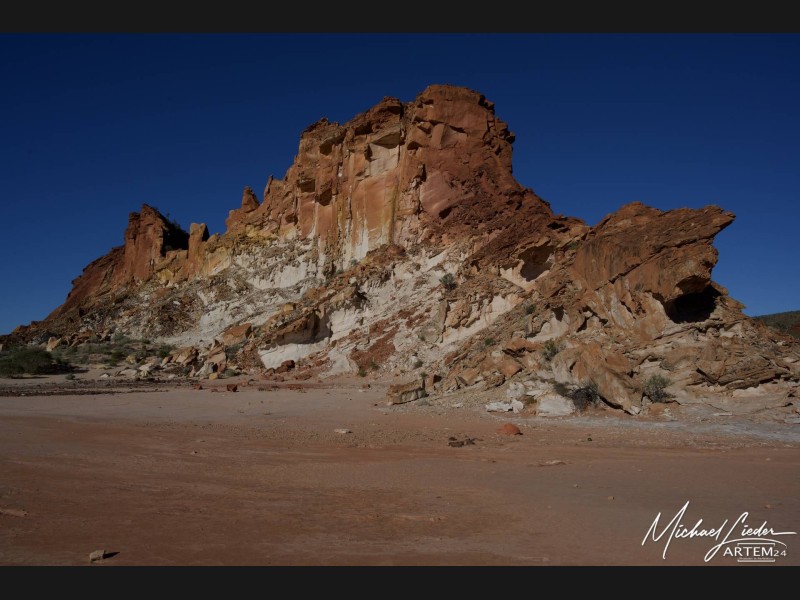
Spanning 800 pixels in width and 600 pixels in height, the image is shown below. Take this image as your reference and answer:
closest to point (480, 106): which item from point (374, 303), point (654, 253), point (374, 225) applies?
point (374, 225)

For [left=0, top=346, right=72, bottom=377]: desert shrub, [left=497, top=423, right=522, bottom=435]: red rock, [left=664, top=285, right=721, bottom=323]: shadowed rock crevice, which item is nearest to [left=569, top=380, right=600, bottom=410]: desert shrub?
[left=497, top=423, right=522, bottom=435]: red rock

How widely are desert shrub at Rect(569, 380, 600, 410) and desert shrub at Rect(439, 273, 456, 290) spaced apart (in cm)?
1739

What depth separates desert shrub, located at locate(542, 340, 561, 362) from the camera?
630 inches

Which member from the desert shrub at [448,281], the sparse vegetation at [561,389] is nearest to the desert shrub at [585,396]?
the sparse vegetation at [561,389]

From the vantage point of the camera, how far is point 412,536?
5.07 metres

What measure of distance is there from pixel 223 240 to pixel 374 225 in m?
21.6

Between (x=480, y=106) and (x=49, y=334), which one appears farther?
(x=49, y=334)

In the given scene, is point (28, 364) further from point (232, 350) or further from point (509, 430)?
point (509, 430)

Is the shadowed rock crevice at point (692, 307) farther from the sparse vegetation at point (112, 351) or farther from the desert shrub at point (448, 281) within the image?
the sparse vegetation at point (112, 351)

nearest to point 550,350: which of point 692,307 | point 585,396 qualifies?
point 585,396

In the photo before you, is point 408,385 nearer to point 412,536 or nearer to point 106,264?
point 412,536

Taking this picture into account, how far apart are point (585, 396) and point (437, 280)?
20.3 m

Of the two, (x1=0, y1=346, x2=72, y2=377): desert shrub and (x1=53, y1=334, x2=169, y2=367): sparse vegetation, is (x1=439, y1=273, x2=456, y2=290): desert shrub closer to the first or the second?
(x1=53, y1=334, x2=169, y2=367): sparse vegetation

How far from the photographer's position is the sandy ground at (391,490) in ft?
15.3
